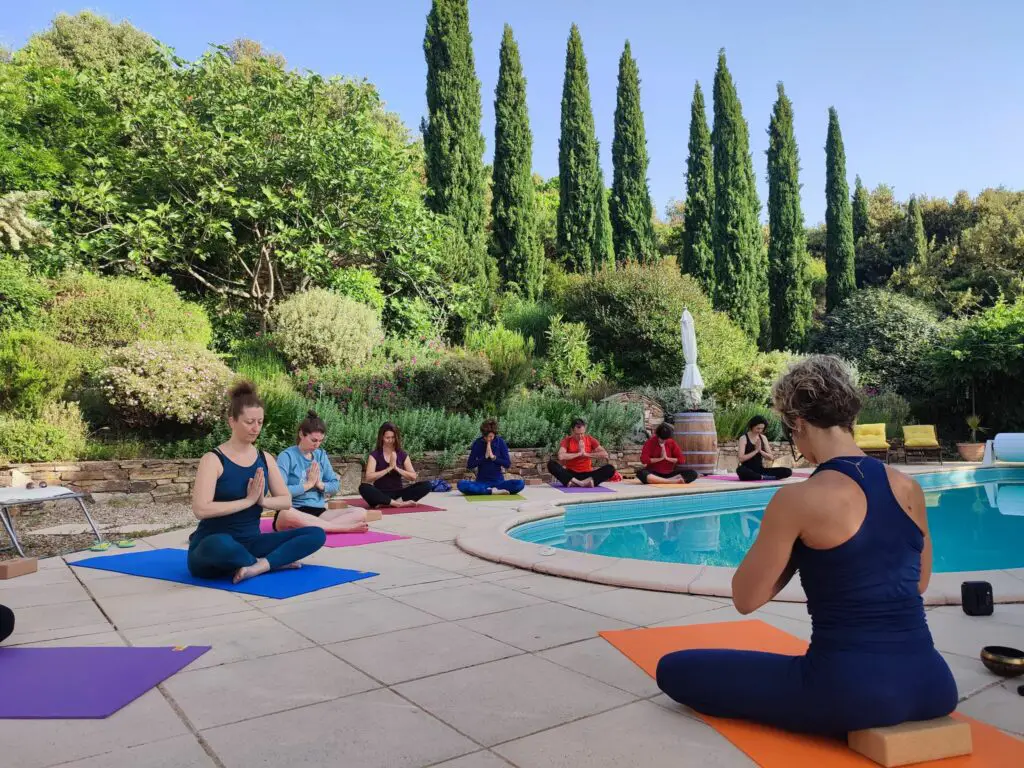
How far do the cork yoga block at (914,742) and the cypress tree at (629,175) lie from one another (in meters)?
22.0

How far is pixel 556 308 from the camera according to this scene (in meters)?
18.2

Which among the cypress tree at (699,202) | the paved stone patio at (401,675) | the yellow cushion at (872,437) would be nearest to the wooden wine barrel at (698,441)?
the yellow cushion at (872,437)

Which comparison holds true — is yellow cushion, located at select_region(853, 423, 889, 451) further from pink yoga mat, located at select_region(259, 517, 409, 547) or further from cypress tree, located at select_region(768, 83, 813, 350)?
pink yoga mat, located at select_region(259, 517, 409, 547)

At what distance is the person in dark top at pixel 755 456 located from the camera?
10578mm

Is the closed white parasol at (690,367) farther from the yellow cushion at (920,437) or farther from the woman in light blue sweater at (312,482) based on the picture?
the woman in light blue sweater at (312,482)

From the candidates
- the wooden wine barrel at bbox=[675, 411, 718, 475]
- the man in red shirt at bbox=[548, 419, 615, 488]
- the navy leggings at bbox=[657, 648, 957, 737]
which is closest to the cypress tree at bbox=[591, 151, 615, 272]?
the wooden wine barrel at bbox=[675, 411, 718, 475]

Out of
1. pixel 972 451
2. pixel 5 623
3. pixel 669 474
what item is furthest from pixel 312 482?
pixel 972 451

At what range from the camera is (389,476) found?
7906 millimetres

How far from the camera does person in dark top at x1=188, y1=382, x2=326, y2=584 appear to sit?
13.4 ft

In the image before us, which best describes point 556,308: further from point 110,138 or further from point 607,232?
point 110,138

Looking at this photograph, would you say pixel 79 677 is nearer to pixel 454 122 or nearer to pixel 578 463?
pixel 578 463

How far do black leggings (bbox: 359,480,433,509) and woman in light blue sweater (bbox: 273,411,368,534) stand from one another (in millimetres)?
1146

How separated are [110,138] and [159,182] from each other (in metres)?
1.61

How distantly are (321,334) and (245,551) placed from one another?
818 cm
